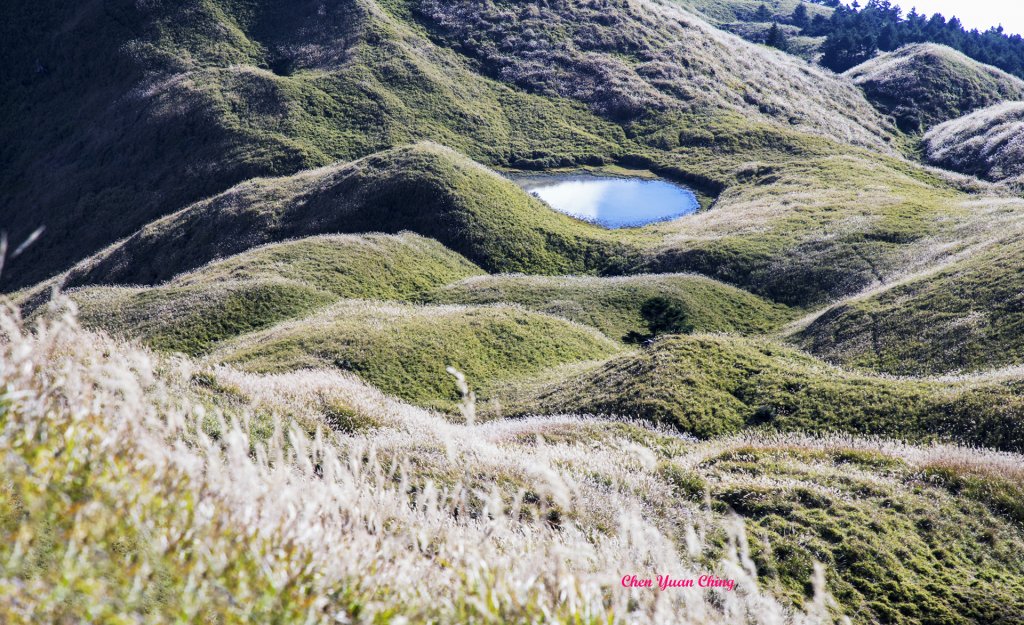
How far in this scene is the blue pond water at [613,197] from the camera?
6931cm

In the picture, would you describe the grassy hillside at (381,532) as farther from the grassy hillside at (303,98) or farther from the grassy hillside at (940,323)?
the grassy hillside at (303,98)

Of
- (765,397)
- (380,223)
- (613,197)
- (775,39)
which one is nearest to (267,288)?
(380,223)

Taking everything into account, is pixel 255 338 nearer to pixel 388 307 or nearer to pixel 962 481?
pixel 388 307

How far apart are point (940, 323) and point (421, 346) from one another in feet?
82.9

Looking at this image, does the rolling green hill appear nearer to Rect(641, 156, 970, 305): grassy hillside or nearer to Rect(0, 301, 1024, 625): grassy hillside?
Rect(0, 301, 1024, 625): grassy hillside

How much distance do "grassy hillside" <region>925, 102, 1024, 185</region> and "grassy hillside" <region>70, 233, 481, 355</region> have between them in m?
75.3

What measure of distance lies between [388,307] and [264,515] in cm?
3457

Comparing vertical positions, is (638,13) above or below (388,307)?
above

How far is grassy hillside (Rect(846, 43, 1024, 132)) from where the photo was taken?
128 metres

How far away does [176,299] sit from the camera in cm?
3881

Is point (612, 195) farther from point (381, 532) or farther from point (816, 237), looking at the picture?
point (381, 532)

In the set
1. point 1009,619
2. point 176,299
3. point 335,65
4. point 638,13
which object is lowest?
point 1009,619

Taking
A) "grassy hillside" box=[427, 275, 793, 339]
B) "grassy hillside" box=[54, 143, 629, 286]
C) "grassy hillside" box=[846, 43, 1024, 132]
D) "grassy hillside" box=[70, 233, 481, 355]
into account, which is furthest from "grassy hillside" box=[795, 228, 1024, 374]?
"grassy hillside" box=[846, 43, 1024, 132]

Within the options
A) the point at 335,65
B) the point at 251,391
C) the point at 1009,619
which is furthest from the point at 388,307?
the point at 335,65
